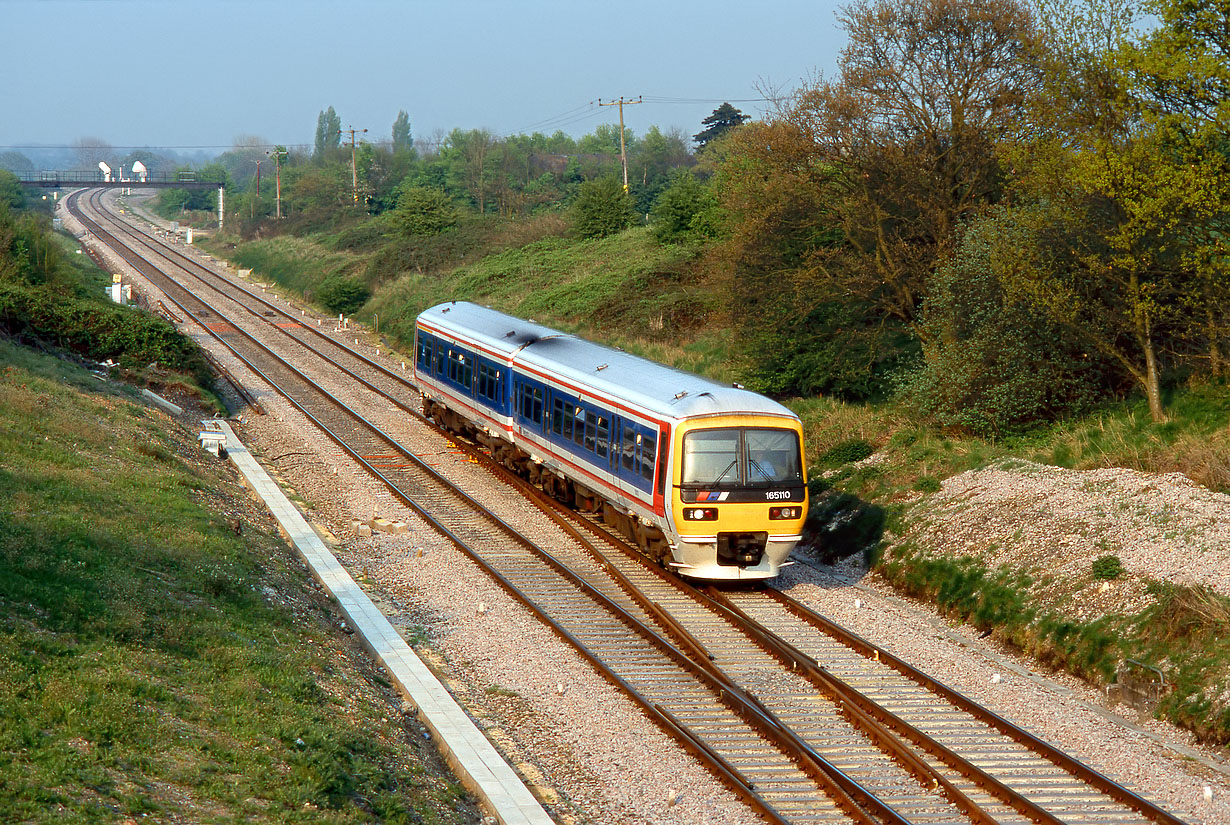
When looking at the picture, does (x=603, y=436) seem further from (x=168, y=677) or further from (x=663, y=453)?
(x=168, y=677)

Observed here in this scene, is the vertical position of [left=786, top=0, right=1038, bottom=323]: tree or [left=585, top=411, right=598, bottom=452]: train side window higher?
[left=786, top=0, right=1038, bottom=323]: tree

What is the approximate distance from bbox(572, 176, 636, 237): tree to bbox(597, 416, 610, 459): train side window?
4045 centimetres

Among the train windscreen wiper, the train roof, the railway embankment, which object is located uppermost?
the train roof

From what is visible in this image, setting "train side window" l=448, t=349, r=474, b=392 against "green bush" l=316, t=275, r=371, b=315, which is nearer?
"train side window" l=448, t=349, r=474, b=392

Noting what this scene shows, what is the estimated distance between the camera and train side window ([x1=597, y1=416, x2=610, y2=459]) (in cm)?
1925

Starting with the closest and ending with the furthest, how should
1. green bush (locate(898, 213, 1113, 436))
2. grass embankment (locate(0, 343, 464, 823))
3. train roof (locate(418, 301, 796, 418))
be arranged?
grass embankment (locate(0, 343, 464, 823)), train roof (locate(418, 301, 796, 418)), green bush (locate(898, 213, 1113, 436))

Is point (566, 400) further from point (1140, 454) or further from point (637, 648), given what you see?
point (1140, 454)

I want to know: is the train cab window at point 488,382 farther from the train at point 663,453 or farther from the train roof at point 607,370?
the train at point 663,453

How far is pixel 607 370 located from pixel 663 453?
3498 mm

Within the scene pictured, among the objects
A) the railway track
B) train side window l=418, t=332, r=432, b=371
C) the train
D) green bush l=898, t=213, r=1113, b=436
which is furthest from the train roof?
green bush l=898, t=213, r=1113, b=436

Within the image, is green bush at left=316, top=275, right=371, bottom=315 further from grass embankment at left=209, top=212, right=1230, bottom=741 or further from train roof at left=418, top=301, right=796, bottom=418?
train roof at left=418, top=301, right=796, bottom=418

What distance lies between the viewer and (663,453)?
17.2 m

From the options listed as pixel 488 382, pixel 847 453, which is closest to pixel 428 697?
pixel 847 453

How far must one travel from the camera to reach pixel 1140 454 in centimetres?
1909
